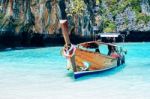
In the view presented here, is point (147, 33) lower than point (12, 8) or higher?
lower

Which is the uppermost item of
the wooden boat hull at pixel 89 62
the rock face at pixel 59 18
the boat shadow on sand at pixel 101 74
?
the rock face at pixel 59 18

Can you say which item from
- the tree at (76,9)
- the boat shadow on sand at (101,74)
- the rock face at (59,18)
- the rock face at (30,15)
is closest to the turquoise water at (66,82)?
the boat shadow on sand at (101,74)

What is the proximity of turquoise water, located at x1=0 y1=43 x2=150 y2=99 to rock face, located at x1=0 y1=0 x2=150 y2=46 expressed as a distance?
45.6 feet

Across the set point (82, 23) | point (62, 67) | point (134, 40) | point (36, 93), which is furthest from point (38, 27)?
point (36, 93)

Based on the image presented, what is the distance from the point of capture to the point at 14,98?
15.9 metres

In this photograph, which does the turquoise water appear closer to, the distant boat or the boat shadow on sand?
the boat shadow on sand

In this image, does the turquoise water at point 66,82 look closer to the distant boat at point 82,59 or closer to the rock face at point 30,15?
the distant boat at point 82,59

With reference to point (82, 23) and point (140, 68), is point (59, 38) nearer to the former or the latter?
point (82, 23)

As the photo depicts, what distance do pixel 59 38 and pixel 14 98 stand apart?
2877 cm

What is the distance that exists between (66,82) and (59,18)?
2439 centimetres

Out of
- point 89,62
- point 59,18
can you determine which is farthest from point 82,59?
point 59,18

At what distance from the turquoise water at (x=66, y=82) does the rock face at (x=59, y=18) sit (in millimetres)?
13912

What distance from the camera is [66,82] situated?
19469mm

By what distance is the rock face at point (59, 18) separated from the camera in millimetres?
41156
